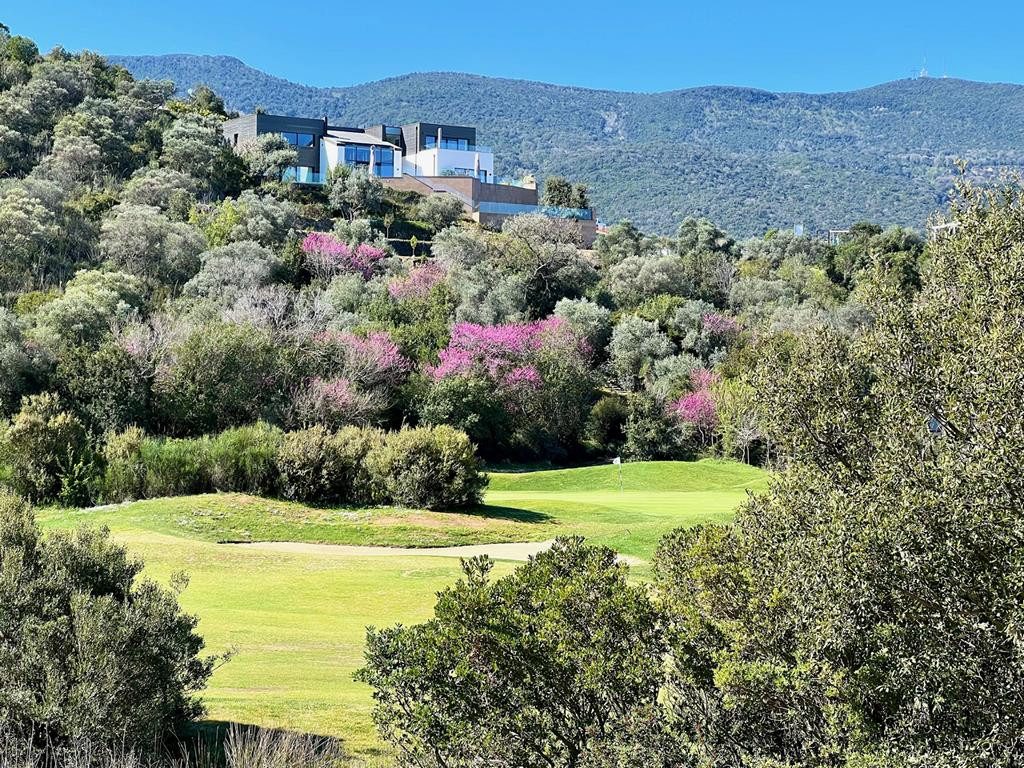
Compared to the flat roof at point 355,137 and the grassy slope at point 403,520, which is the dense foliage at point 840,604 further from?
the flat roof at point 355,137

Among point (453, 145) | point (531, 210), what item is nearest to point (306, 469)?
point (531, 210)

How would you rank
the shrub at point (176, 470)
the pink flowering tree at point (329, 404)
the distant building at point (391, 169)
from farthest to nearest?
the distant building at point (391, 169), the pink flowering tree at point (329, 404), the shrub at point (176, 470)

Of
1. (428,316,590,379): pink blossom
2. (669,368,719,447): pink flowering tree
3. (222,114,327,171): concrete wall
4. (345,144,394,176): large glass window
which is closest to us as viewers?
(428,316,590,379): pink blossom

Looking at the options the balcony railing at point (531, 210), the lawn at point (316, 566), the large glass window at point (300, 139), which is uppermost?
the large glass window at point (300, 139)

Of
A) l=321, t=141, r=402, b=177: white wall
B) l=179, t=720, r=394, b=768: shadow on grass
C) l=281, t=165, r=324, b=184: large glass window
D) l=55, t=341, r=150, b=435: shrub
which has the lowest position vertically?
l=179, t=720, r=394, b=768: shadow on grass

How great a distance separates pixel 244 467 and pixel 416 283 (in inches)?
1092

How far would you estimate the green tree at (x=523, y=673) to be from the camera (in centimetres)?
671

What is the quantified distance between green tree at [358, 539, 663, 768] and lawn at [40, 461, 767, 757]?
2149 millimetres

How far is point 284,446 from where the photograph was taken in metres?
26.3

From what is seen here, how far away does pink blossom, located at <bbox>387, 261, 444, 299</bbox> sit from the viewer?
5200 cm

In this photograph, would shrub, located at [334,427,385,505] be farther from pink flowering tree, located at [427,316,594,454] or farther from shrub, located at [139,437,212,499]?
pink flowering tree, located at [427,316,594,454]

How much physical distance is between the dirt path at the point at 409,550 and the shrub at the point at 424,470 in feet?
10.6

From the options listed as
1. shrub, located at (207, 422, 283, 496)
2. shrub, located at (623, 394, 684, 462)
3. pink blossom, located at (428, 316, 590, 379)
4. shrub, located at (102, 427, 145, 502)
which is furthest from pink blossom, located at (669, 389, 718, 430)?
shrub, located at (102, 427, 145, 502)

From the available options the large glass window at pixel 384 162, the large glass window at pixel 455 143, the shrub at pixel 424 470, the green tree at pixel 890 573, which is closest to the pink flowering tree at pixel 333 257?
the shrub at pixel 424 470
